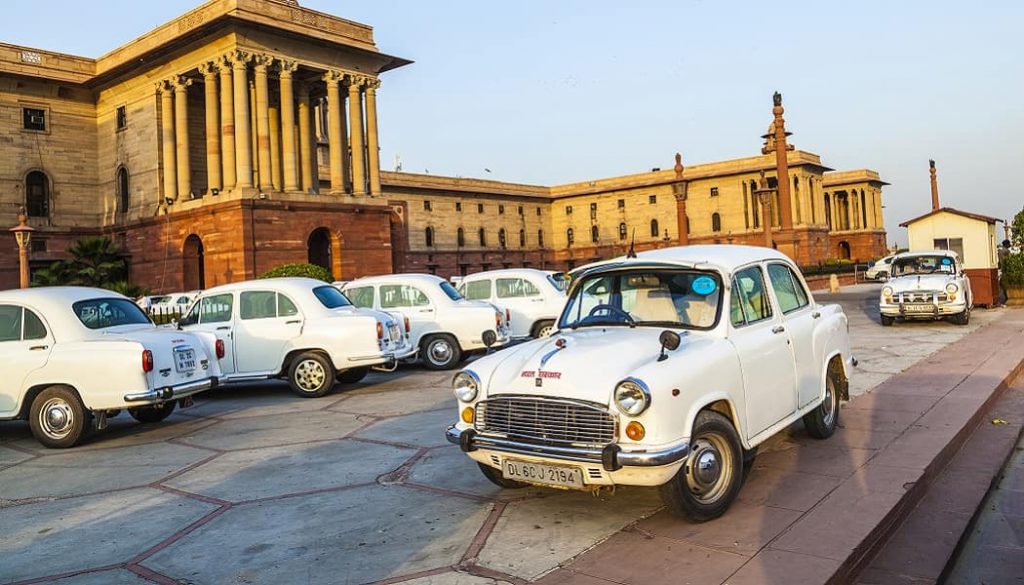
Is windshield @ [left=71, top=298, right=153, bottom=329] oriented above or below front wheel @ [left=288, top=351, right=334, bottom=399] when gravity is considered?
above

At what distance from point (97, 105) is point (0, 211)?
8196 mm

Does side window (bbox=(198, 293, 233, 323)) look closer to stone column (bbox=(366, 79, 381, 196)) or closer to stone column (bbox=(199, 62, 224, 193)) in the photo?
stone column (bbox=(199, 62, 224, 193))

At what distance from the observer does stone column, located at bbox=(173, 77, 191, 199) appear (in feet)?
121

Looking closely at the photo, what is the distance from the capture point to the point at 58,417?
789 cm

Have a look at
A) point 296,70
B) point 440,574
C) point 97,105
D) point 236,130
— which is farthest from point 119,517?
point 97,105

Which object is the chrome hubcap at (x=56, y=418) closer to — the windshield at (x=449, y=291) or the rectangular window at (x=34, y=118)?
the windshield at (x=449, y=291)

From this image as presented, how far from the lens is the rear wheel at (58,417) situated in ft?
25.7

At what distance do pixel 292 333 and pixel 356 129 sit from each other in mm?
29304

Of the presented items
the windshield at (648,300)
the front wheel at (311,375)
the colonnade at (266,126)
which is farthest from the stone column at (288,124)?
the windshield at (648,300)

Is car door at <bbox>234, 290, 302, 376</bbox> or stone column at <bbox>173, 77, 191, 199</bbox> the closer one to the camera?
car door at <bbox>234, 290, 302, 376</bbox>

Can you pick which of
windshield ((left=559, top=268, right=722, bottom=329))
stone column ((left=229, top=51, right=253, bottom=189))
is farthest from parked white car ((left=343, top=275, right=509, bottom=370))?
stone column ((left=229, top=51, right=253, bottom=189))

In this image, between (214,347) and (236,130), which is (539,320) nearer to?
(214,347)

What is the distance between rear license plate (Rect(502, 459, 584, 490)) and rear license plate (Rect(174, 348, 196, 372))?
5.17m

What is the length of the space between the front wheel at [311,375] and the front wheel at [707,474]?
7.39 meters
